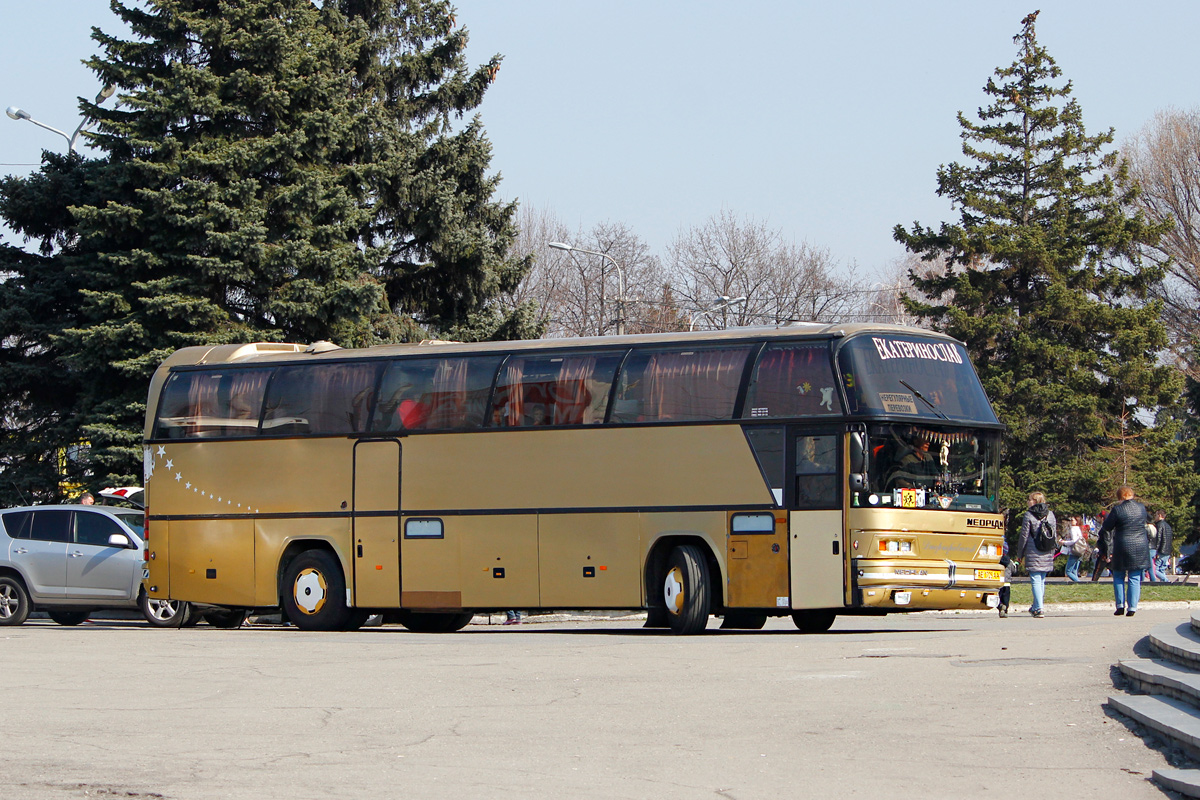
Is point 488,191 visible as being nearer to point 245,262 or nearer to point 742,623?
point 245,262

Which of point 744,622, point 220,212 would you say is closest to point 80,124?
point 220,212

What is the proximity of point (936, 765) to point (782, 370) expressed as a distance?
9.66m

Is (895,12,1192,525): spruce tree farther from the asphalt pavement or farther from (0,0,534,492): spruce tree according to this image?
the asphalt pavement

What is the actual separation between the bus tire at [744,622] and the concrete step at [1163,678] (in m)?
7.36

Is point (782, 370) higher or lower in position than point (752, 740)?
higher

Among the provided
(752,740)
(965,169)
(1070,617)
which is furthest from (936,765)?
(965,169)

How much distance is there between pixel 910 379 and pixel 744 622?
13.8 feet

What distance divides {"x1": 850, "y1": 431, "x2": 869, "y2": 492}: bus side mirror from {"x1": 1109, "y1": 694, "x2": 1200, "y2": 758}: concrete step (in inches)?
257

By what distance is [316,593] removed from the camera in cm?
1969

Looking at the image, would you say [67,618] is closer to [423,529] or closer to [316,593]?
[316,593]

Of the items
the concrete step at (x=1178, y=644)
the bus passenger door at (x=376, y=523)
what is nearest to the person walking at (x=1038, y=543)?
the concrete step at (x=1178, y=644)

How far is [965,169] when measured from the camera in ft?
141

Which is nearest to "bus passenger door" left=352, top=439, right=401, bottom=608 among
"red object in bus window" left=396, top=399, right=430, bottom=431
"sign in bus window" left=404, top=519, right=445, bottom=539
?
"sign in bus window" left=404, top=519, right=445, bottom=539

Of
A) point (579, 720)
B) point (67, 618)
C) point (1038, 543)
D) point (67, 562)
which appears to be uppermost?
point (1038, 543)
